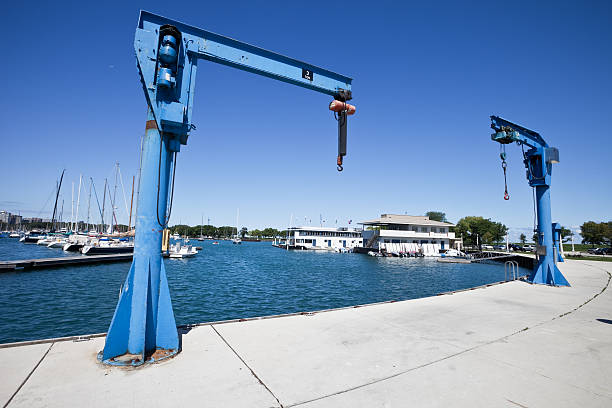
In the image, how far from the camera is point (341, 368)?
4723 mm

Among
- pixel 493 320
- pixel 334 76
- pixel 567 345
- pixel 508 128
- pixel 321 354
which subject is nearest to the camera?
pixel 321 354

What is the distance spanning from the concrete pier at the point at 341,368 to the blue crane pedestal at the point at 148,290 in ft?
1.13

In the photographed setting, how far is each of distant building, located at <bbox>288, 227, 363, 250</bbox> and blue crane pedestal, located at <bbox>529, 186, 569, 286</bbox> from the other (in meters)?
58.3

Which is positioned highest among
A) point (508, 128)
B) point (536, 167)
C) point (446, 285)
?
point (508, 128)

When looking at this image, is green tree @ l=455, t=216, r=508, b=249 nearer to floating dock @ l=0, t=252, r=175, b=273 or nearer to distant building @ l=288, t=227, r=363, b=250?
distant building @ l=288, t=227, r=363, b=250

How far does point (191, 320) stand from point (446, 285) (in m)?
22.0

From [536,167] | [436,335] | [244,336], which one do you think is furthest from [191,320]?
[536,167]

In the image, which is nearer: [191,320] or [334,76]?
[334,76]

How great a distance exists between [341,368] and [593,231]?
9708cm

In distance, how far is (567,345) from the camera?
6066 millimetres

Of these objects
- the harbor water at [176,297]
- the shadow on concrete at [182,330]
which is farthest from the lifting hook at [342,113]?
the harbor water at [176,297]

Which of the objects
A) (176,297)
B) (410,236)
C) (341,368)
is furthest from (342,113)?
(410,236)

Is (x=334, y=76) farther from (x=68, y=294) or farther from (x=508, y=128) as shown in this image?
(x=68, y=294)

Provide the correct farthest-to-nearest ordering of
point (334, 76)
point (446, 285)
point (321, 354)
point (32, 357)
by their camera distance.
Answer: point (446, 285)
point (334, 76)
point (321, 354)
point (32, 357)
